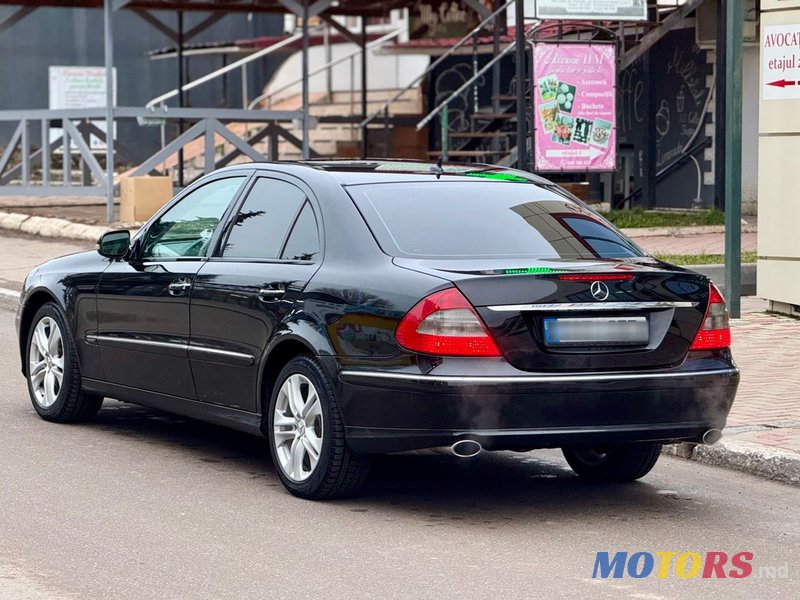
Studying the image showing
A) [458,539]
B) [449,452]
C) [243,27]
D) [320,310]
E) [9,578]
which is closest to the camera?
[9,578]

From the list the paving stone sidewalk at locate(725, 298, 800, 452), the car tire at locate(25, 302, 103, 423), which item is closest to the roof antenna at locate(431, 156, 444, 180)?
the paving stone sidewalk at locate(725, 298, 800, 452)

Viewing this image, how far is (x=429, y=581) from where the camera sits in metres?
5.72

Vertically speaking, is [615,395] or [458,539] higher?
[615,395]

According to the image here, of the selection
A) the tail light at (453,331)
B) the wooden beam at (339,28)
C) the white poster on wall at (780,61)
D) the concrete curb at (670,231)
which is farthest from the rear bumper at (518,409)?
the wooden beam at (339,28)

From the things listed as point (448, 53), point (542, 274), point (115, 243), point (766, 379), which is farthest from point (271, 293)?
point (448, 53)

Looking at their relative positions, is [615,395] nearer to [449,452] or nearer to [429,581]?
[429,581]

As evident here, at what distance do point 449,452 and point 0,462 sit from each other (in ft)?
7.43

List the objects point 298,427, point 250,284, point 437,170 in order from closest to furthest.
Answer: point 298,427 < point 250,284 < point 437,170

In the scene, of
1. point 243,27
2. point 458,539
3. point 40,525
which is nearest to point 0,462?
point 40,525

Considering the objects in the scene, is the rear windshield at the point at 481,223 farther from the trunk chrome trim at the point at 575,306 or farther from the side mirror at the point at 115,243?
the side mirror at the point at 115,243

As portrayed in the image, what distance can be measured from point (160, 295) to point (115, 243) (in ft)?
1.99

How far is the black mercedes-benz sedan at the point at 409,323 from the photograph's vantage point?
6.52 m

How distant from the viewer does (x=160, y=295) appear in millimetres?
8094

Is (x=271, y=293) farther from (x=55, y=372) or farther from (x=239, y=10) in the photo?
(x=239, y=10)
